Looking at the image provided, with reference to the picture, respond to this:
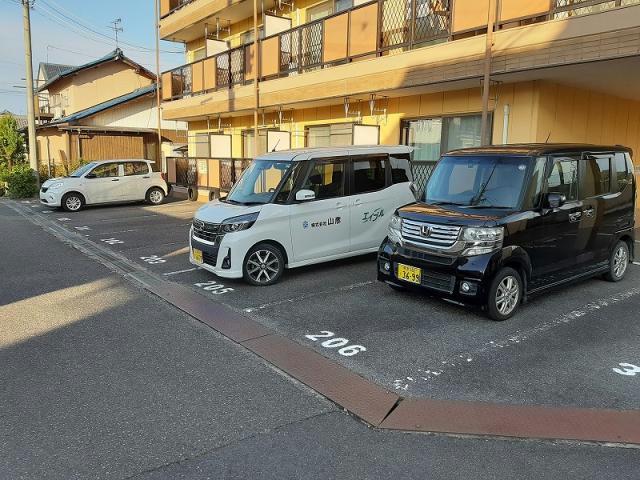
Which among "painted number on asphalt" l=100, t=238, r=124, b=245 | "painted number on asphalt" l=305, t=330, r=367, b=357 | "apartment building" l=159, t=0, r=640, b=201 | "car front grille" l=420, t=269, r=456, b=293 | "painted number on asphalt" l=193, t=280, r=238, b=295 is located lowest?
"painted number on asphalt" l=305, t=330, r=367, b=357

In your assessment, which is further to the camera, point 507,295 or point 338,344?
point 507,295

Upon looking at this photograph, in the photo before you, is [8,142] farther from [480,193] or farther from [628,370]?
[628,370]

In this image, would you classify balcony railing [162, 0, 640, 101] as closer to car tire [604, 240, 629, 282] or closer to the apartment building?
the apartment building

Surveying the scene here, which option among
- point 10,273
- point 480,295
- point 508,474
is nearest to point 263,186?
point 480,295

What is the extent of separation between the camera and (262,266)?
7047mm

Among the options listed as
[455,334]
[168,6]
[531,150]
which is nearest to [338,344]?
[455,334]

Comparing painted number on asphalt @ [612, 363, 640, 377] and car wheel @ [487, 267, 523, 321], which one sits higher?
car wheel @ [487, 267, 523, 321]

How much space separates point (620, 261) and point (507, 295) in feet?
9.01

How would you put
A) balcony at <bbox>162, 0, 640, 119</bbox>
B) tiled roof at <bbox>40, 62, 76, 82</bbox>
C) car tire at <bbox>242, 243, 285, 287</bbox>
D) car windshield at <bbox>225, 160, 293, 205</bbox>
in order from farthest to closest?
tiled roof at <bbox>40, 62, 76, 82</bbox>
balcony at <bbox>162, 0, 640, 119</bbox>
car windshield at <bbox>225, 160, 293, 205</bbox>
car tire at <bbox>242, 243, 285, 287</bbox>

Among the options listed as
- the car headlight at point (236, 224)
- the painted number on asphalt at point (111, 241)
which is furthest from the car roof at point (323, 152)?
the painted number on asphalt at point (111, 241)

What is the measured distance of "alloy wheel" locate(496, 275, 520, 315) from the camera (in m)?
5.42

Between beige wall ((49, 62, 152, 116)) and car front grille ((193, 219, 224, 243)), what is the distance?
26433 millimetres

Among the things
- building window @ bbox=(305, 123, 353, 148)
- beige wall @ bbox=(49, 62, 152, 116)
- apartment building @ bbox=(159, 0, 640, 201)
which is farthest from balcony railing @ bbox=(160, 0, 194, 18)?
beige wall @ bbox=(49, 62, 152, 116)

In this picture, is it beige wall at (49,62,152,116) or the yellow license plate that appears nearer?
the yellow license plate
